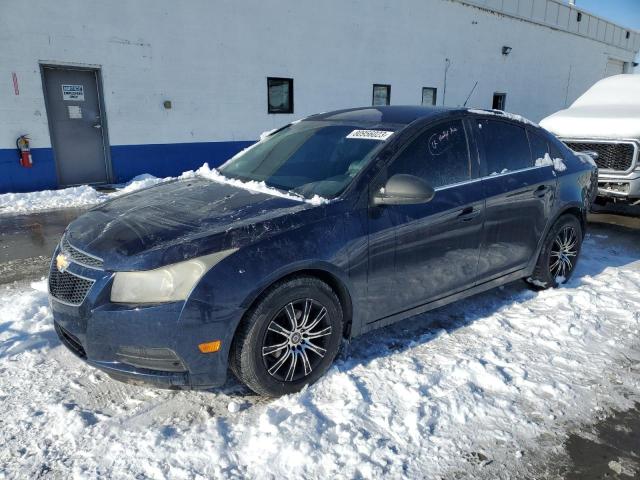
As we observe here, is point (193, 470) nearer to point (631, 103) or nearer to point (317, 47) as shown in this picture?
point (631, 103)

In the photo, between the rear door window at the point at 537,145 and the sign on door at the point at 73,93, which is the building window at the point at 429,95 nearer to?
the sign on door at the point at 73,93

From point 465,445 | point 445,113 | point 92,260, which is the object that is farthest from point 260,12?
point 465,445

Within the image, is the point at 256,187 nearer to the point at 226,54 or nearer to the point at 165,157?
the point at 165,157

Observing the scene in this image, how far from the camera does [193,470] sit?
234 cm

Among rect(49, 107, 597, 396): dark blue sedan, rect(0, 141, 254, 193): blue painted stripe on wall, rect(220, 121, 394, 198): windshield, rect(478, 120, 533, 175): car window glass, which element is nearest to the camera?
rect(49, 107, 597, 396): dark blue sedan

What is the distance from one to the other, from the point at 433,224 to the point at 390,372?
41.0 inches

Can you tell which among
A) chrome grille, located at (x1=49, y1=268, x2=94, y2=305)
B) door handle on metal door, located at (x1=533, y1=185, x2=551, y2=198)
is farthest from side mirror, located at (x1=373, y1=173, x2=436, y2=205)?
chrome grille, located at (x1=49, y1=268, x2=94, y2=305)

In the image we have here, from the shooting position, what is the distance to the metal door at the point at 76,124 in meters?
9.30

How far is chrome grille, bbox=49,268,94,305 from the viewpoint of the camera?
2619 millimetres

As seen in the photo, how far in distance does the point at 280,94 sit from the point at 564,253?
909cm

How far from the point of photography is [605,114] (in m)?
7.27

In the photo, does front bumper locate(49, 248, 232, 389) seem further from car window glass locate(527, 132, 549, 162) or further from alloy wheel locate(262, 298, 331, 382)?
car window glass locate(527, 132, 549, 162)

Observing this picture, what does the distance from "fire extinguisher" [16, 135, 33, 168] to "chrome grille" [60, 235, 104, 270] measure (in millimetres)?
7348

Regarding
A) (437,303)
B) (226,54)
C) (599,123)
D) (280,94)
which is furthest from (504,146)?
(280,94)
